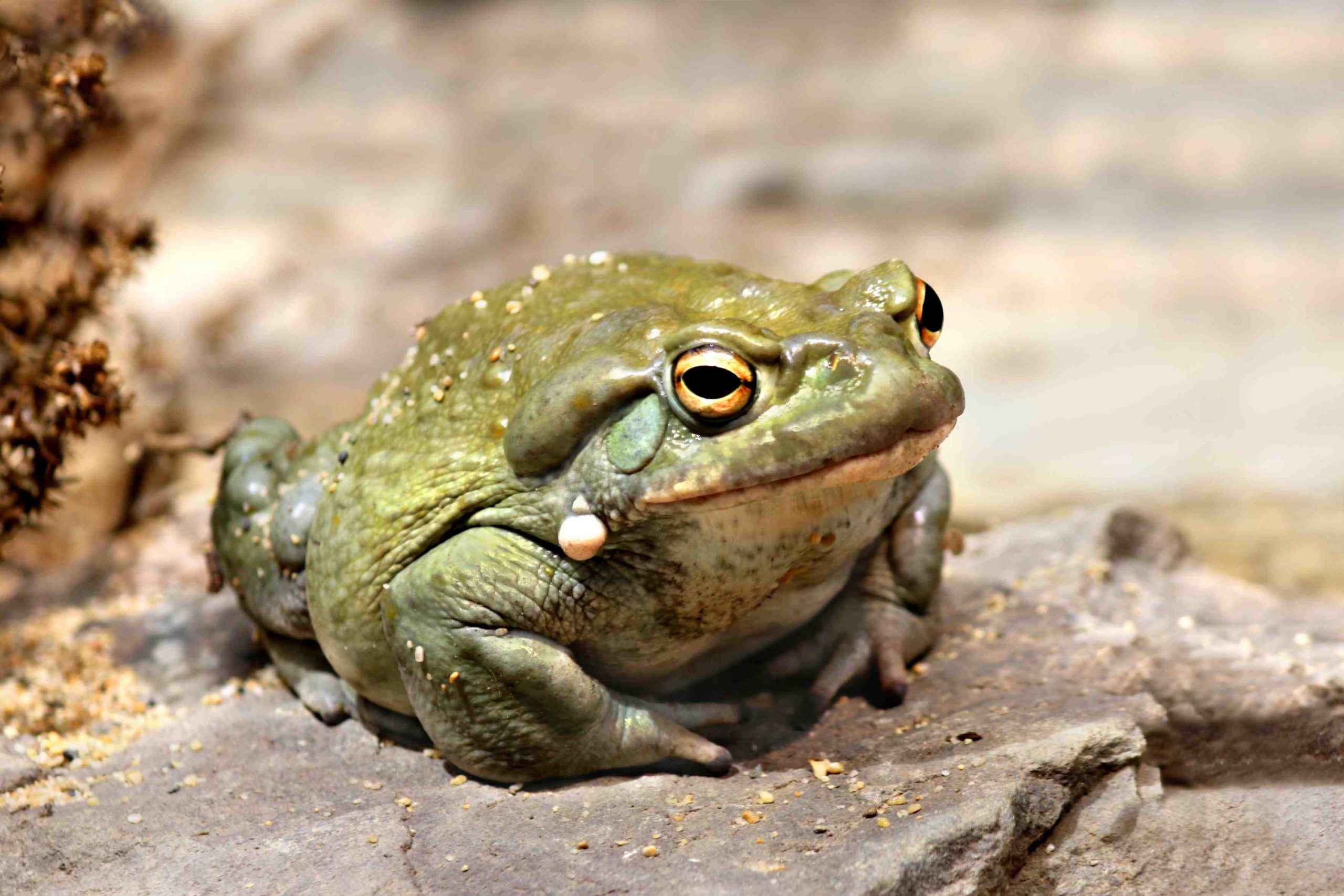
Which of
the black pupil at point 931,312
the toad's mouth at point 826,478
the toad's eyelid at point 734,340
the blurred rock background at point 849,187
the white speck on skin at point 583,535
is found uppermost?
the toad's eyelid at point 734,340

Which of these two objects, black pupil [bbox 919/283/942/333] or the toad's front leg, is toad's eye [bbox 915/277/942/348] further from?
the toad's front leg

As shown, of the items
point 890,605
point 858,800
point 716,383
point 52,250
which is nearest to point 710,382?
point 716,383

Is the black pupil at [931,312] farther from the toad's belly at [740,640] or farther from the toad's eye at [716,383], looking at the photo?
the toad's belly at [740,640]

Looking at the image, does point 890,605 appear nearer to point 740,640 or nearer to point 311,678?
point 740,640

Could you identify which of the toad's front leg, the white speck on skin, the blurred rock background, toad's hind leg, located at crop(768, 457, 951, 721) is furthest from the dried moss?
the blurred rock background

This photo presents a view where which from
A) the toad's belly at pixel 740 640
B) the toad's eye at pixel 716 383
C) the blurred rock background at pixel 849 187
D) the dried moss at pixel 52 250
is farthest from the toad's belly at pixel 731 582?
the blurred rock background at pixel 849 187

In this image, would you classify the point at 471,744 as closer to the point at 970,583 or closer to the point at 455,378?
the point at 455,378
